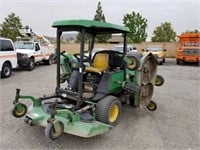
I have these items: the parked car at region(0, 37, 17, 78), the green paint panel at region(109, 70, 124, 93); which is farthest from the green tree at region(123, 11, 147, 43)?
the green paint panel at region(109, 70, 124, 93)

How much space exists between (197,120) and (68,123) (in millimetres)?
3139

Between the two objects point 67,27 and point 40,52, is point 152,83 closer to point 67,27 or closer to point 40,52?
point 67,27

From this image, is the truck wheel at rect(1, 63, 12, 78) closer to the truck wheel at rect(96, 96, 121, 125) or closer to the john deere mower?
the john deere mower

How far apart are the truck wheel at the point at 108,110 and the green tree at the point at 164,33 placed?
1746 inches

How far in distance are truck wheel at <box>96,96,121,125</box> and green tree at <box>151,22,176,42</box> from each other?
4435 cm

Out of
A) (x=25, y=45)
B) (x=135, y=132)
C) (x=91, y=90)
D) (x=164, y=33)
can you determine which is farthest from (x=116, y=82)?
(x=164, y=33)

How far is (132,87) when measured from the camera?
5125 mm

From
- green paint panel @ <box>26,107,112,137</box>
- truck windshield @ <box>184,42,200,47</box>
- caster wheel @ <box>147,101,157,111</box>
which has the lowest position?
caster wheel @ <box>147,101,157,111</box>

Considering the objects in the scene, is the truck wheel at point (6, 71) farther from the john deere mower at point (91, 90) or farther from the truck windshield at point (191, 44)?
the truck windshield at point (191, 44)

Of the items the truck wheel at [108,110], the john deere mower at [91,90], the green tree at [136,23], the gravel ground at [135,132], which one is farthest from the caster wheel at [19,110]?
the green tree at [136,23]

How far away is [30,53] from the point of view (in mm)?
13961

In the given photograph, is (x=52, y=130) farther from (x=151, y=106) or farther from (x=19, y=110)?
(x=151, y=106)

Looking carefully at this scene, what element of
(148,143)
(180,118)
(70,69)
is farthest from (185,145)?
(70,69)

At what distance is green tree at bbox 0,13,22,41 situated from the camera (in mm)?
27812
